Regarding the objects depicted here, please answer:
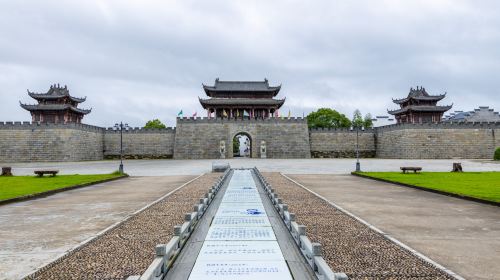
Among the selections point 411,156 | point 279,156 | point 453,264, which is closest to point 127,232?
point 453,264

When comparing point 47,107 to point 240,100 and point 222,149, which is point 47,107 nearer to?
point 222,149

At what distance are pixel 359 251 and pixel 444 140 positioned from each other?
156 ft

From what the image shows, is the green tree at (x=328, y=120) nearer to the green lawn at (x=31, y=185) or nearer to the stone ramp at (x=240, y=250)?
the green lawn at (x=31, y=185)

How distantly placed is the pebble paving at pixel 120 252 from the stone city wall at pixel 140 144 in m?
42.5

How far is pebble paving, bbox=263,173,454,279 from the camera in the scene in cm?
483

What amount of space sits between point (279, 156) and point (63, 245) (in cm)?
4315

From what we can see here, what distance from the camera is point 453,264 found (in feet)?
17.1

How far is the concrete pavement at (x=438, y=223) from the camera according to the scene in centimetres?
545

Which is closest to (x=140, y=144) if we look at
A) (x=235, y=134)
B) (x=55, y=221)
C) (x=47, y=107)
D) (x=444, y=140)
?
(x=47, y=107)

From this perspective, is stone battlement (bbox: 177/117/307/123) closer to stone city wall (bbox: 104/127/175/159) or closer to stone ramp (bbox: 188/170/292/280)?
stone city wall (bbox: 104/127/175/159)

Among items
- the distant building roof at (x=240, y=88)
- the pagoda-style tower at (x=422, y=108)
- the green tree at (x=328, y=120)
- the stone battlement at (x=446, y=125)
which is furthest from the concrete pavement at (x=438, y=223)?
the green tree at (x=328, y=120)

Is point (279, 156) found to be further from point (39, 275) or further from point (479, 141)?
point (39, 275)

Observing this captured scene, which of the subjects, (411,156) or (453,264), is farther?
(411,156)

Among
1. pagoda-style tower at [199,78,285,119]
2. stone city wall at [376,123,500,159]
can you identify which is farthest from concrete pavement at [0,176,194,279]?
stone city wall at [376,123,500,159]
